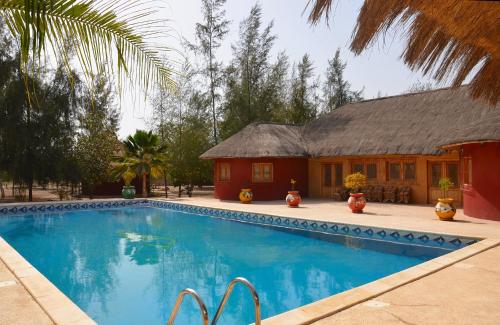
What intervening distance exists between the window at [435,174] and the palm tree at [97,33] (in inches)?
578

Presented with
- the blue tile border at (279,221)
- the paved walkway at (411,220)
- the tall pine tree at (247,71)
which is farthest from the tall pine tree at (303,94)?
the paved walkway at (411,220)

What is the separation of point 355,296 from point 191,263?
4.81m

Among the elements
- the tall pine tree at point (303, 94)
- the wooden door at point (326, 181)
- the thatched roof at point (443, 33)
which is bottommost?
the wooden door at point (326, 181)

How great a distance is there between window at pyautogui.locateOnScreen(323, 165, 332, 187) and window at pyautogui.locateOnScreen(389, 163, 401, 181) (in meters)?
2.97

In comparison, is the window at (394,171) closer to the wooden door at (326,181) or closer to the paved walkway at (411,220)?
the paved walkway at (411,220)

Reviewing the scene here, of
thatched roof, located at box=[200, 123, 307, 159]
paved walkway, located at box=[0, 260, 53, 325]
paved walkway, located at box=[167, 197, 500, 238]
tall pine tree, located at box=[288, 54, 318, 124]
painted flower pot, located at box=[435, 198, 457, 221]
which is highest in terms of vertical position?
tall pine tree, located at box=[288, 54, 318, 124]

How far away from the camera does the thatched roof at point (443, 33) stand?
181 cm

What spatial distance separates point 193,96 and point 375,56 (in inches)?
907

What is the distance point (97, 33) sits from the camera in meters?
2.29

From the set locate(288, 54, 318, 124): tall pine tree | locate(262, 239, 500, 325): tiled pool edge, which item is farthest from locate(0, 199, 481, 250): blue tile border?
locate(288, 54, 318, 124): tall pine tree

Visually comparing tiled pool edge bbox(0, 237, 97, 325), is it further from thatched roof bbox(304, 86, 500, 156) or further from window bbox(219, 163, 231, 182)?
window bbox(219, 163, 231, 182)

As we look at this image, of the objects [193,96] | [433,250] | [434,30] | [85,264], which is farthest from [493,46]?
[193,96]

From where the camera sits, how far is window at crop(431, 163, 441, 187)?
15.1 meters

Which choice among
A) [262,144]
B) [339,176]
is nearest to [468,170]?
[339,176]
